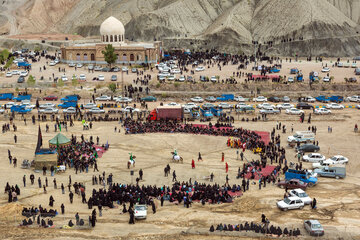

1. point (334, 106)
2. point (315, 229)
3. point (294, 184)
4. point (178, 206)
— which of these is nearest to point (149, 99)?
point (334, 106)

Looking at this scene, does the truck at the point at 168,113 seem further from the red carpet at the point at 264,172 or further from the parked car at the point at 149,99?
the red carpet at the point at 264,172

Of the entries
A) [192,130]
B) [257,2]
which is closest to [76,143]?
[192,130]

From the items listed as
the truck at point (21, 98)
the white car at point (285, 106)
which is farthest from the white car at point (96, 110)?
the white car at point (285, 106)

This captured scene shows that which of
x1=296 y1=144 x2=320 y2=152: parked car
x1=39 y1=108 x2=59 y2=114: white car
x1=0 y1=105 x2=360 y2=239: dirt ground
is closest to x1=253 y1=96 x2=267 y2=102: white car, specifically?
x1=0 y1=105 x2=360 y2=239: dirt ground

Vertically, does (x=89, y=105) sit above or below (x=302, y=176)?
above

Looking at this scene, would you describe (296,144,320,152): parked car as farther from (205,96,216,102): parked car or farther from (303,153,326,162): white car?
(205,96,216,102): parked car

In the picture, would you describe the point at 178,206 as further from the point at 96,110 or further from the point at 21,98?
the point at 21,98

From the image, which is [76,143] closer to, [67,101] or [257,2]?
[67,101]
